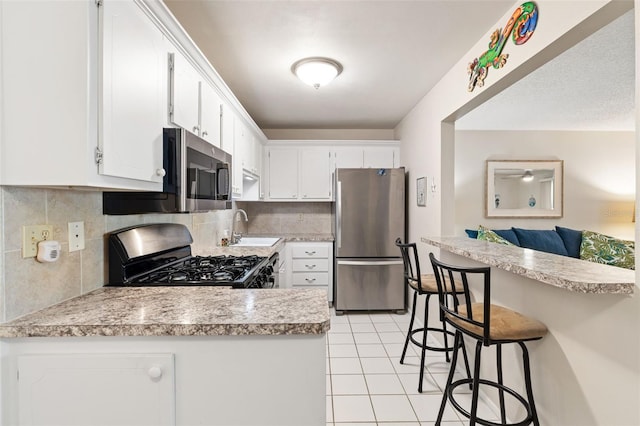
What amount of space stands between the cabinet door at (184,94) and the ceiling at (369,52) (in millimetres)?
390

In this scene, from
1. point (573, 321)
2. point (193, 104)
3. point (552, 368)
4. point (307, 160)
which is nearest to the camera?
point (573, 321)

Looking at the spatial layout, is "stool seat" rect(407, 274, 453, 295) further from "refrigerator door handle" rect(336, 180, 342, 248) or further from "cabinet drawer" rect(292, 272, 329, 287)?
"cabinet drawer" rect(292, 272, 329, 287)

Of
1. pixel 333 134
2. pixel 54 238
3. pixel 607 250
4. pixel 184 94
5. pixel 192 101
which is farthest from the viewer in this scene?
pixel 333 134

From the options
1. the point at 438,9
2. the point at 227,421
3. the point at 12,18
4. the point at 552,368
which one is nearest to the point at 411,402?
the point at 552,368

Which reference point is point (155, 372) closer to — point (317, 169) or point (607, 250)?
point (317, 169)

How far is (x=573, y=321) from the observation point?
4.41 feet

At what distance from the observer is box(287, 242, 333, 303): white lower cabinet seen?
12.8 ft

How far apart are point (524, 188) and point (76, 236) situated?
4.83 meters

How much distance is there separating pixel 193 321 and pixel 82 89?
80cm

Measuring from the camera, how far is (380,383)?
7.33 ft

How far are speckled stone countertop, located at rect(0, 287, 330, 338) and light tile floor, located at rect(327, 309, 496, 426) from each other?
3.55ft

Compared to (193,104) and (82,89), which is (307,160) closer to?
(193,104)

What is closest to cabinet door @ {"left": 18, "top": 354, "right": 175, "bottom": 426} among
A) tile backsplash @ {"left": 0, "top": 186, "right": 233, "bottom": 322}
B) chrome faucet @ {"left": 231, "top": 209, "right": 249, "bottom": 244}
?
tile backsplash @ {"left": 0, "top": 186, "right": 233, "bottom": 322}

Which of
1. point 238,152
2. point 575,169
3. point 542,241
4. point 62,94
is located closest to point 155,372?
point 62,94
